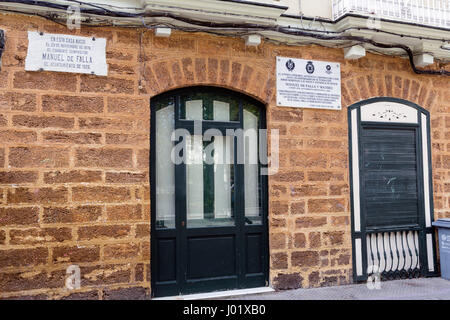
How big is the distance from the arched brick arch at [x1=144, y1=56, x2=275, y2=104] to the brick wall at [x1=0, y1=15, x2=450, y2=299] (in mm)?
14

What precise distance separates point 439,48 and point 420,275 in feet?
11.8

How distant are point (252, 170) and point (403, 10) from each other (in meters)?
3.35

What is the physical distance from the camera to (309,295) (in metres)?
5.21

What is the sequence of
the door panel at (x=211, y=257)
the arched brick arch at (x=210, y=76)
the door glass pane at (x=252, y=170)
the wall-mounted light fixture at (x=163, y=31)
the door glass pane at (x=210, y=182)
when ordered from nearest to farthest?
1. the wall-mounted light fixture at (x=163, y=31)
2. the arched brick arch at (x=210, y=76)
3. the door panel at (x=211, y=257)
4. the door glass pane at (x=210, y=182)
5. the door glass pane at (x=252, y=170)

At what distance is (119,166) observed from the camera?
4754 millimetres

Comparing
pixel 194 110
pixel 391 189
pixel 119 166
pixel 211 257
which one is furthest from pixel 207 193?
pixel 391 189

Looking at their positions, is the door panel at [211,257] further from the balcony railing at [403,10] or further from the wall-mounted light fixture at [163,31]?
the balcony railing at [403,10]

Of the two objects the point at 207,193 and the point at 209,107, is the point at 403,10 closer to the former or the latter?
the point at 209,107

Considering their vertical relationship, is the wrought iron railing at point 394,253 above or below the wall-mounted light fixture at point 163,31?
below

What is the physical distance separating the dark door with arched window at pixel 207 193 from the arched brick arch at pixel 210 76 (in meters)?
0.19

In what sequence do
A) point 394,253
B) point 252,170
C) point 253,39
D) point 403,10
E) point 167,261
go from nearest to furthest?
point 167,261, point 253,39, point 252,170, point 403,10, point 394,253

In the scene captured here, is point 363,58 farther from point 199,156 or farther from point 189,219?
point 189,219

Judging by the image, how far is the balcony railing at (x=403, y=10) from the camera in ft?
18.3

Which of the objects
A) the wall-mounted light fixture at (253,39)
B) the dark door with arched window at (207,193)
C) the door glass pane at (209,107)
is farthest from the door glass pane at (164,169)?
the wall-mounted light fixture at (253,39)
